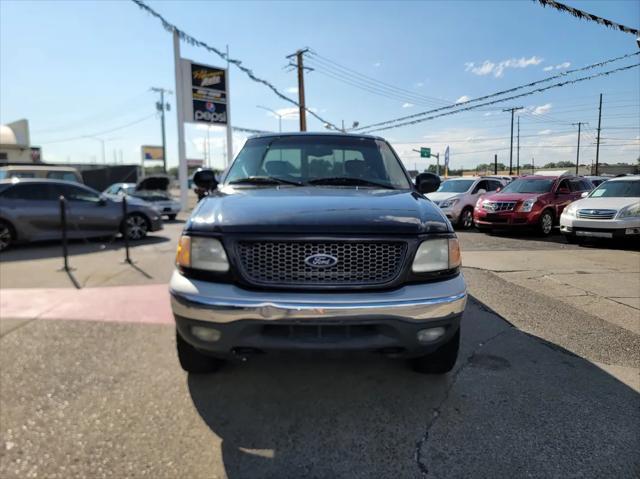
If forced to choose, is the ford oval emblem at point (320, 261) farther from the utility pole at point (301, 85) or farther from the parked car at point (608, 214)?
the utility pole at point (301, 85)

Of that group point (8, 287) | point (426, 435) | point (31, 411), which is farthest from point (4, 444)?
point (8, 287)

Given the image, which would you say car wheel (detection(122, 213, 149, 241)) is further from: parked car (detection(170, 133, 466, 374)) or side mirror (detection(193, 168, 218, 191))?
parked car (detection(170, 133, 466, 374))

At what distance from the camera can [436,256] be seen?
2711mm

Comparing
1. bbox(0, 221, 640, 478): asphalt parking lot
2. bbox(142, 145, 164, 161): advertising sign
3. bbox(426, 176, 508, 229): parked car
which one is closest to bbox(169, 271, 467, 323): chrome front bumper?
bbox(0, 221, 640, 478): asphalt parking lot

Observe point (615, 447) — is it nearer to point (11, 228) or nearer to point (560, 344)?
point (560, 344)

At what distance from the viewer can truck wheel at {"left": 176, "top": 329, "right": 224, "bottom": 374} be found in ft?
9.96

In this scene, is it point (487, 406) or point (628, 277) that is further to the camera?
point (628, 277)

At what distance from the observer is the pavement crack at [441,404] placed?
2.31 metres

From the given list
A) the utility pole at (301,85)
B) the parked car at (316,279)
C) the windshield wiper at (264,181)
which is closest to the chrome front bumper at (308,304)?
the parked car at (316,279)

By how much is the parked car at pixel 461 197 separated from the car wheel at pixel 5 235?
10391mm

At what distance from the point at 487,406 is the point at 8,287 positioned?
5.79 metres

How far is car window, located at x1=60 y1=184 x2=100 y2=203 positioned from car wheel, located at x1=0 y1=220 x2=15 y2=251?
4.09 ft

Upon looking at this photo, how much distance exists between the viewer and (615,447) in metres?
2.44

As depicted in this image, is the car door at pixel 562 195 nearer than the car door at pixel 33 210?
No
